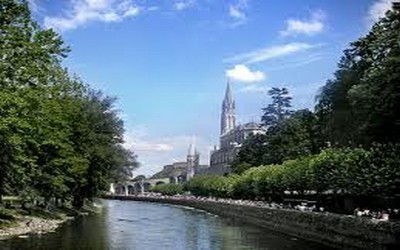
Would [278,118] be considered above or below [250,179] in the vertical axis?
above

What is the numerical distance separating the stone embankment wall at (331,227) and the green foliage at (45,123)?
20822 mm

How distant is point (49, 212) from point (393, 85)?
4220 cm

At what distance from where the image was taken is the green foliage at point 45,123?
136 ft

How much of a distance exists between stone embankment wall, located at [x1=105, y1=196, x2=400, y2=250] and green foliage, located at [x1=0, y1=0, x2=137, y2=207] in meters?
20.8

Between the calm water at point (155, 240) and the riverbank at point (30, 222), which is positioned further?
the riverbank at point (30, 222)

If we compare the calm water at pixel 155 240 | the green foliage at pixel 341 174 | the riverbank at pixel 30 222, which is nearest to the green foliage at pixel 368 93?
the green foliage at pixel 341 174

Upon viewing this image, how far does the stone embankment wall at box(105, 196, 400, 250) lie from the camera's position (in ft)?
129

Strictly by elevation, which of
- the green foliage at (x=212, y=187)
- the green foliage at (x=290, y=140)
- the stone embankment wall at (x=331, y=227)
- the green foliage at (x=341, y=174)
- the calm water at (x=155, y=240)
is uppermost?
the green foliage at (x=290, y=140)

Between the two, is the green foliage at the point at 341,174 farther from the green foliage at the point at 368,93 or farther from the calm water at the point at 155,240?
the calm water at the point at 155,240

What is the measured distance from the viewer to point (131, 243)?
4762 cm

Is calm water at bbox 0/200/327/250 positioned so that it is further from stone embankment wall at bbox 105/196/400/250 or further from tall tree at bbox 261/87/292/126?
tall tree at bbox 261/87/292/126

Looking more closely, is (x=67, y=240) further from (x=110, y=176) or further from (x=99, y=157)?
(x=110, y=176)

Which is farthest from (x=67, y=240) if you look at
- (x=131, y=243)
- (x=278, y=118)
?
(x=278, y=118)

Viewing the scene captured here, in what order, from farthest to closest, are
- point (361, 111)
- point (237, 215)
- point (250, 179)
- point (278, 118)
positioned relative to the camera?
point (278, 118)
point (250, 179)
point (237, 215)
point (361, 111)
